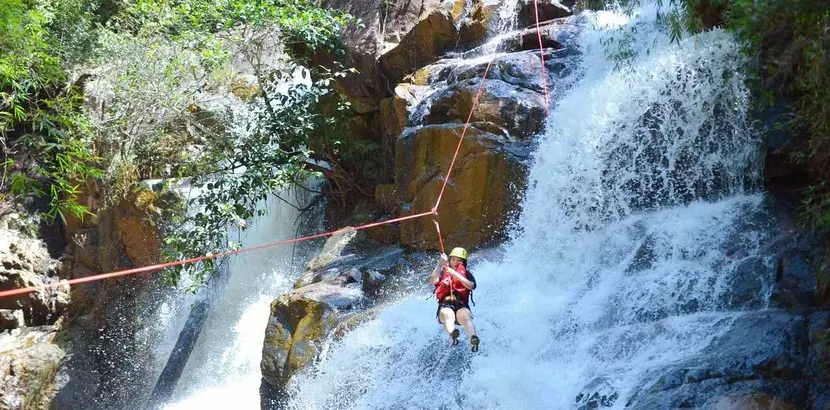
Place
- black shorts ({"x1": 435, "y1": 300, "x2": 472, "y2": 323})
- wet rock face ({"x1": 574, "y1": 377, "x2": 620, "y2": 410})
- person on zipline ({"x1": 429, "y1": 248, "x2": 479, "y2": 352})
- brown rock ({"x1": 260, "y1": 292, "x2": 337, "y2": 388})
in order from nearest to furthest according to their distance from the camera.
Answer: wet rock face ({"x1": 574, "y1": 377, "x2": 620, "y2": 410}), person on zipline ({"x1": 429, "y1": 248, "x2": 479, "y2": 352}), black shorts ({"x1": 435, "y1": 300, "x2": 472, "y2": 323}), brown rock ({"x1": 260, "y1": 292, "x2": 337, "y2": 388})

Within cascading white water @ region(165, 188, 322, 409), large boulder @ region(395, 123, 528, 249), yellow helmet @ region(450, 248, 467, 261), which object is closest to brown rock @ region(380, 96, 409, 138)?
large boulder @ region(395, 123, 528, 249)

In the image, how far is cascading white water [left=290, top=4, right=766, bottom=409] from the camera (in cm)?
721

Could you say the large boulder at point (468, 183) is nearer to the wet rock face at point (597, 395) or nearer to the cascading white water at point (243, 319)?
the cascading white water at point (243, 319)

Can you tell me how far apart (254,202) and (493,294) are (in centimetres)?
434

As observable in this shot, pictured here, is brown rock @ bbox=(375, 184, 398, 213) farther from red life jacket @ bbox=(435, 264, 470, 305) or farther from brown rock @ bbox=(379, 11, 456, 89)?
red life jacket @ bbox=(435, 264, 470, 305)

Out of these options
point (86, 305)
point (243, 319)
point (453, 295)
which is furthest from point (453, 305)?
point (86, 305)

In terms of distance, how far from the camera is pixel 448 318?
7.33 m

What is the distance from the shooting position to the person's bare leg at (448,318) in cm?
727

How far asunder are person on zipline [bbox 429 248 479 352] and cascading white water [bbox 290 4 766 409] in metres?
0.54

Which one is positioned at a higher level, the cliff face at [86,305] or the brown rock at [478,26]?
the brown rock at [478,26]

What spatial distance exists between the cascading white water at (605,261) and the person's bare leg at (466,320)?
19.5 inches

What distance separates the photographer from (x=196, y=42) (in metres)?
12.5

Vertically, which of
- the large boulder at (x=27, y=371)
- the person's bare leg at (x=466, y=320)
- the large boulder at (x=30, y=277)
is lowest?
the large boulder at (x=27, y=371)

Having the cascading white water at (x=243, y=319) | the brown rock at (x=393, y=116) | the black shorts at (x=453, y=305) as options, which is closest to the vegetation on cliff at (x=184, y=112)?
the brown rock at (x=393, y=116)
